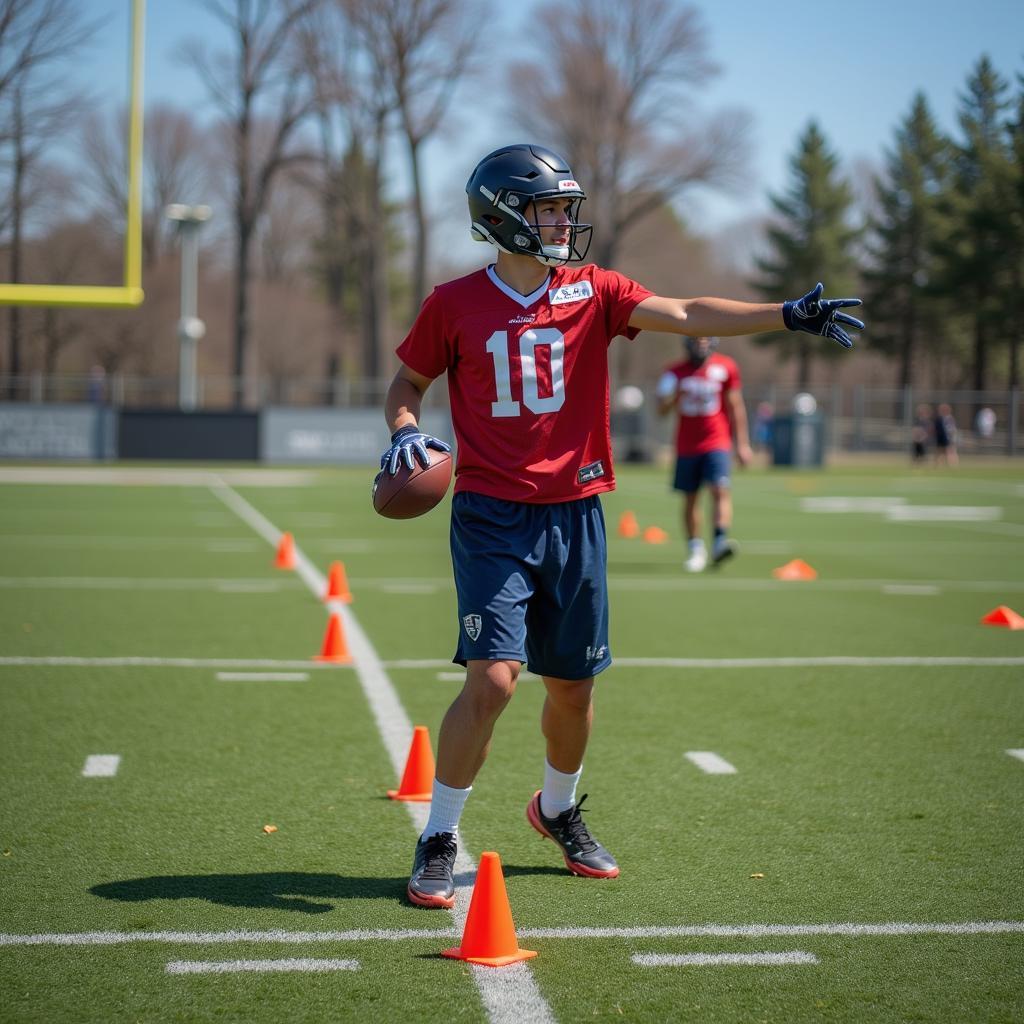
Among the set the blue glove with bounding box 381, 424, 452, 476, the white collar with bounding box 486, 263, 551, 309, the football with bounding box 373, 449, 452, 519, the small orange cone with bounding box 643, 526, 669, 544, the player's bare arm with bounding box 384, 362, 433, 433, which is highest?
the white collar with bounding box 486, 263, 551, 309

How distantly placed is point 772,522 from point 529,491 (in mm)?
15358

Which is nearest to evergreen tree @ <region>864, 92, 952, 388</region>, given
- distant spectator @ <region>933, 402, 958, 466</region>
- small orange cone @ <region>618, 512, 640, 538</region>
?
distant spectator @ <region>933, 402, 958, 466</region>

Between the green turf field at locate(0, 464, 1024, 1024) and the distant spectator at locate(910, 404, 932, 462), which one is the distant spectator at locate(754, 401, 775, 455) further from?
the green turf field at locate(0, 464, 1024, 1024)

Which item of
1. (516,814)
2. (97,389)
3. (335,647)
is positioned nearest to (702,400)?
(335,647)

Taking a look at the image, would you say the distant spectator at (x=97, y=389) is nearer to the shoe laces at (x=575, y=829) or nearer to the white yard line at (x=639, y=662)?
the white yard line at (x=639, y=662)

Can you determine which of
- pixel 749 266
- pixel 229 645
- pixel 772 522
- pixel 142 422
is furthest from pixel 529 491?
pixel 749 266

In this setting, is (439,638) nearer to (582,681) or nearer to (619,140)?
(582,681)

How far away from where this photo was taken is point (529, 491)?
4.31 meters

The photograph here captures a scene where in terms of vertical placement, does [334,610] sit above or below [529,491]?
below

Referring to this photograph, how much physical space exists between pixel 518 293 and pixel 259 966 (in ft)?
6.84

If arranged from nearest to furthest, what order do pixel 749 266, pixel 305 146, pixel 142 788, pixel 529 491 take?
pixel 529 491
pixel 142 788
pixel 305 146
pixel 749 266

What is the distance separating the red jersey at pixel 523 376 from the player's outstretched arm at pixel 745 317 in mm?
110

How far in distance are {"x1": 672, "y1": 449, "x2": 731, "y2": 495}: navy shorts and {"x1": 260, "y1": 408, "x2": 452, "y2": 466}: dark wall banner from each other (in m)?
21.4

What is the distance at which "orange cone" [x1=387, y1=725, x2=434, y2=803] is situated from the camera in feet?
17.4
